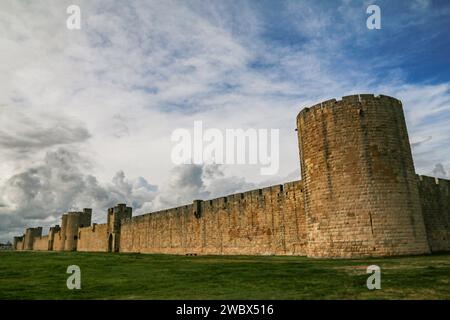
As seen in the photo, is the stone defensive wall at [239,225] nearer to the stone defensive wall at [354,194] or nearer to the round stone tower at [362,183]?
the stone defensive wall at [354,194]

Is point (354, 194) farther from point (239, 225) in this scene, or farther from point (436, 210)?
point (239, 225)

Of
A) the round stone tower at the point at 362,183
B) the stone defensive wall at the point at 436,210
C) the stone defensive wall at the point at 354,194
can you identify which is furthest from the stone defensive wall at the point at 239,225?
the stone defensive wall at the point at 436,210

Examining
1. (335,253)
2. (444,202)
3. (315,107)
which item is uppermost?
(315,107)

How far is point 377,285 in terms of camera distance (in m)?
→ 6.38

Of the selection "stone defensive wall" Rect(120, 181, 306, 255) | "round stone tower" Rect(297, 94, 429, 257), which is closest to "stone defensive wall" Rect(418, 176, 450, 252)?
"round stone tower" Rect(297, 94, 429, 257)

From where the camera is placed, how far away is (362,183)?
14.3 meters

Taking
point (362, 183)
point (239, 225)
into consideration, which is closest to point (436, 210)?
point (362, 183)

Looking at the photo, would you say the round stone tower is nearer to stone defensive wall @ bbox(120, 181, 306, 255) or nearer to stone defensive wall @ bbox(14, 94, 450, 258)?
stone defensive wall @ bbox(14, 94, 450, 258)

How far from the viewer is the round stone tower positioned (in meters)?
13.9

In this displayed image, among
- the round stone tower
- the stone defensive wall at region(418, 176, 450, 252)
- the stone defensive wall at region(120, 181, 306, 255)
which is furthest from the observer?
the stone defensive wall at region(418, 176, 450, 252)
